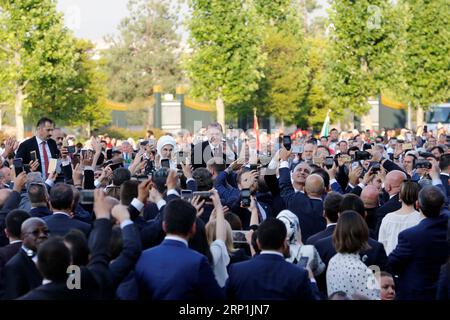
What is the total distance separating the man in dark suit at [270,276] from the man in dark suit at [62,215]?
1982 mm

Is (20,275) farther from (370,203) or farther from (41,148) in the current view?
(41,148)

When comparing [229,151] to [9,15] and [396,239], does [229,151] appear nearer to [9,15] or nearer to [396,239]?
[396,239]

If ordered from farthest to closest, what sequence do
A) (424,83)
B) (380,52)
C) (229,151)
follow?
1. (424,83)
2. (380,52)
3. (229,151)

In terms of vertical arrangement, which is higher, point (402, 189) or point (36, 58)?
point (36, 58)

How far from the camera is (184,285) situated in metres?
7.16

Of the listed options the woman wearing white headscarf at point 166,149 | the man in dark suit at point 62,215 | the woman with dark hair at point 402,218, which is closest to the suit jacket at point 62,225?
the man in dark suit at point 62,215

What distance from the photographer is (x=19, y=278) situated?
781cm

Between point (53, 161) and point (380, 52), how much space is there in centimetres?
Result: 3490

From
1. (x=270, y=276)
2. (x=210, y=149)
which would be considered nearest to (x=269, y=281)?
(x=270, y=276)

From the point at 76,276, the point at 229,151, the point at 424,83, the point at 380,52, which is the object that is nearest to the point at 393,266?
the point at 76,276

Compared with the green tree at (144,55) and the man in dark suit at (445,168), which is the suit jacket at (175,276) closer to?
the man in dark suit at (445,168)

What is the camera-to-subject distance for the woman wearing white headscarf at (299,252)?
8.33 metres

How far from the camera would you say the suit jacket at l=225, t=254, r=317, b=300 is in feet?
23.9

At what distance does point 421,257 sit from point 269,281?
253 centimetres
